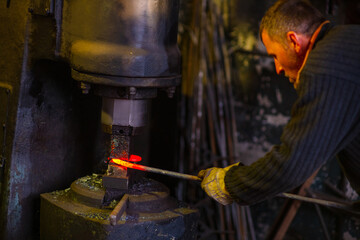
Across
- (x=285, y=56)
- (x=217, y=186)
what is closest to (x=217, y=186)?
(x=217, y=186)

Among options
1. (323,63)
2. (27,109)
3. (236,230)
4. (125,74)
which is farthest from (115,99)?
(236,230)

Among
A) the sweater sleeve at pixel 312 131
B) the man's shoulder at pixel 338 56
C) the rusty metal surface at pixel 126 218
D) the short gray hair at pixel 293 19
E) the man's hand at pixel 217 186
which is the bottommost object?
the rusty metal surface at pixel 126 218

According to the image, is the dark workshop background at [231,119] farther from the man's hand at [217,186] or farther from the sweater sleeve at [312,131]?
the sweater sleeve at [312,131]

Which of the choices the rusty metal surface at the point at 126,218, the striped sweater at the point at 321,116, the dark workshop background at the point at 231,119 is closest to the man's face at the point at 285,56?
the striped sweater at the point at 321,116

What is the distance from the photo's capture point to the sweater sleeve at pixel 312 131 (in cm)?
175

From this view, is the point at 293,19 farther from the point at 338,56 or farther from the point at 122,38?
the point at 122,38

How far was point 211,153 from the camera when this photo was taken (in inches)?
151

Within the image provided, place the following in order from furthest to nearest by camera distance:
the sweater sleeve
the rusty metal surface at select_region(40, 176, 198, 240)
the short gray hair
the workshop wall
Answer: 1. the workshop wall
2. the rusty metal surface at select_region(40, 176, 198, 240)
3. the short gray hair
4. the sweater sleeve

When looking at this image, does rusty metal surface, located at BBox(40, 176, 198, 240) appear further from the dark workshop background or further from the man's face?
the dark workshop background

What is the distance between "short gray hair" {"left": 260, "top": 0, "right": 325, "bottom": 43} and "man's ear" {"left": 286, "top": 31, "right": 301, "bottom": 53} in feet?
0.05

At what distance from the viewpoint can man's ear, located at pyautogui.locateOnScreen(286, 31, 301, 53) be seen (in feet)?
6.47

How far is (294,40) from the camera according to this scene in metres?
1.98

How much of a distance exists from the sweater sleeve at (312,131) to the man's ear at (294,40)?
0.23 m

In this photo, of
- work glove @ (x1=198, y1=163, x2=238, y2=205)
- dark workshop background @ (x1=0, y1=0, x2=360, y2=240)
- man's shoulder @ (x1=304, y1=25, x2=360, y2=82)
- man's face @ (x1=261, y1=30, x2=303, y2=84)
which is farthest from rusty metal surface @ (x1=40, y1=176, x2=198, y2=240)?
dark workshop background @ (x1=0, y1=0, x2=360, y2=240)
